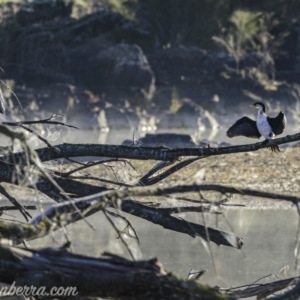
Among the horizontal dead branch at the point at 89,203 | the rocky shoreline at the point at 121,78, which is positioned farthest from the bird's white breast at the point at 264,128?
the rocky shoreline at the point at 121,78

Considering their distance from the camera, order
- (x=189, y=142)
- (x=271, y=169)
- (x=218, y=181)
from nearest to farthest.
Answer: (x=218, y=181) < (x=271, y=169) < (x=189, y=142)

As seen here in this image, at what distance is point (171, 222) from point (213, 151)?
1.37ft

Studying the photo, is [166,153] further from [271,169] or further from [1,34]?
[1,34]

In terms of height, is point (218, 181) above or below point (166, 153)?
below

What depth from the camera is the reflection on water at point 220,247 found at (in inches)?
436

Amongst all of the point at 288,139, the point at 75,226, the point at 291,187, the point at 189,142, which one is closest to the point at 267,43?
the point at 189,142

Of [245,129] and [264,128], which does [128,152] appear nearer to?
[245,129]

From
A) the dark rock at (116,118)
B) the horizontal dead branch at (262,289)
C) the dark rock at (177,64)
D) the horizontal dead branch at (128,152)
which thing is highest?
the horizontal dead branch at (128,152)

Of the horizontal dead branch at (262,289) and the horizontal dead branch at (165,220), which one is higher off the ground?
the horizontal dead branch at (165,220)

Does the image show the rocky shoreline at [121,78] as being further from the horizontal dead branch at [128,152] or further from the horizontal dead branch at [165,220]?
the horizontal dead branch at [165,220]

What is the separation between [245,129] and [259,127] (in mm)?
247

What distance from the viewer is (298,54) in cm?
3644

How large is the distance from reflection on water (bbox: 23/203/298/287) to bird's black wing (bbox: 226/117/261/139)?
39.2 inches

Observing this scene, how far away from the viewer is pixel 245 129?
10008 mm
